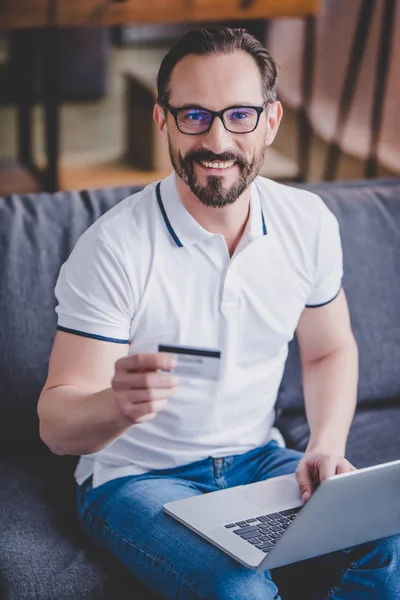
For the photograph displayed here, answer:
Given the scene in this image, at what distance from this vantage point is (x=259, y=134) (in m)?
1.58

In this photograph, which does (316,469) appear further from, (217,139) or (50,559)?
(217,139)

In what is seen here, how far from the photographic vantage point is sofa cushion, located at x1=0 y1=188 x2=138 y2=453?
71.3 inches

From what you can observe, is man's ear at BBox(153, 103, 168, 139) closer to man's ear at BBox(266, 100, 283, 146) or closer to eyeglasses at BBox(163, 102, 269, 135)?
A: eyeglasses at BBox(163, 102, 269, 135)

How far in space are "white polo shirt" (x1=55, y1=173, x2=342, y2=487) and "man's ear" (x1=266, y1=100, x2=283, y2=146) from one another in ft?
0.36

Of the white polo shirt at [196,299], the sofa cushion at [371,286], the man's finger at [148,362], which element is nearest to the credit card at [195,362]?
the man's finger at [148,362]

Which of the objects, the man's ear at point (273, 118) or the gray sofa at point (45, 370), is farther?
the man's ear at point (273, 118)

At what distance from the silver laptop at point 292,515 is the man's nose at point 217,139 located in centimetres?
55

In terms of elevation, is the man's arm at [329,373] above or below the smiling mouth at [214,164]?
below

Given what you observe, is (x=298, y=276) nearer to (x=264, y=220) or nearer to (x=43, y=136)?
(x=264, y=220)

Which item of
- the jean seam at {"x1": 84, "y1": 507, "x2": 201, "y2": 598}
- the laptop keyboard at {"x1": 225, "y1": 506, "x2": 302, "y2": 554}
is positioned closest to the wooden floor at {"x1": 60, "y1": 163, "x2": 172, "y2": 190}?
the jean seam at {"x1": 84, "y1": 507, "x2": 201, "y2": 598}

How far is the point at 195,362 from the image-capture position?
3.74 ft

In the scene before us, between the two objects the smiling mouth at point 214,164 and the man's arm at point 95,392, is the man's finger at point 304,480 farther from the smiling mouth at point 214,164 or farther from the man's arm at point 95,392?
the smiling mouth at point 214,164

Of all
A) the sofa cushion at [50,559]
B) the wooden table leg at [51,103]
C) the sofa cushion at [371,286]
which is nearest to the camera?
the sofa cushion at [50,559]

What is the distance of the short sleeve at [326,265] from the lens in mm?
1718
